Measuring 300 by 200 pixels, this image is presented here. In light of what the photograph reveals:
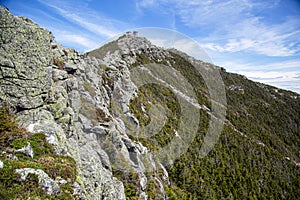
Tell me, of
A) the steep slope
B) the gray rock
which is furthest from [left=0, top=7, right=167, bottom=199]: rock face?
the steep slope

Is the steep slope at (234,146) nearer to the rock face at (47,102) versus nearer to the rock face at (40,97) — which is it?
the rock face at (47,102)

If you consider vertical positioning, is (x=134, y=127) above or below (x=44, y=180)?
below

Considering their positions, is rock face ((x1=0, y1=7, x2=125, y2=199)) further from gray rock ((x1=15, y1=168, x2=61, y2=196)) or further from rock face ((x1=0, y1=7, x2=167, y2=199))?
gray rock ((x1=15, y1=168, x2=61, y2=196))

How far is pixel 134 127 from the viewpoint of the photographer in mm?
26250

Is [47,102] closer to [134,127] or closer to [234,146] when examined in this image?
[134,127]

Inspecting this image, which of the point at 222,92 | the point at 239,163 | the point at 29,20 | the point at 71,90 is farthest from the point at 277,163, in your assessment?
the point at 29,20

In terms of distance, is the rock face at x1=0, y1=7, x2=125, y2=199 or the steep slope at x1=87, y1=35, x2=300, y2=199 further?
the steep slope at x1=87, y1=35, x2=300, y2=199

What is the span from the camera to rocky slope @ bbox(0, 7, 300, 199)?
984cm

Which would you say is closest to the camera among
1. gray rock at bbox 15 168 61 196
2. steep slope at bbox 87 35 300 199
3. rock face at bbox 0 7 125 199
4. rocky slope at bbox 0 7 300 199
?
gray rock at bbox 15 168 61 196

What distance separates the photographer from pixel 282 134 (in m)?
83.2

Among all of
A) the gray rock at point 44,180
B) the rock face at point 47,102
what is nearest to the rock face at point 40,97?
the rock face at point 47,102

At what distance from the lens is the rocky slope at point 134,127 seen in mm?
9836

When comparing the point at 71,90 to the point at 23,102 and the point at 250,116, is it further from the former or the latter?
the point at 250,116

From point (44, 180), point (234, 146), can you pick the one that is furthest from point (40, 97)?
point (234, 146)
